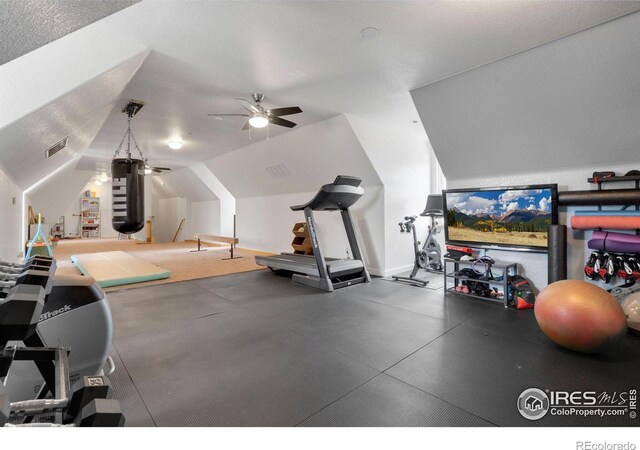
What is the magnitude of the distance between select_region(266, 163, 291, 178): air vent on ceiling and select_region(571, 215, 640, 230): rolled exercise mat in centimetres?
556

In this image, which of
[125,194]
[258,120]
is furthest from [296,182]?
[125,194]

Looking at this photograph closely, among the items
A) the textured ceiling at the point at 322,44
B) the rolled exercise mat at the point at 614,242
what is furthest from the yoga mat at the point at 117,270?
the rolled exercise mat at the point at 614,242

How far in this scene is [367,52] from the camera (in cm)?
324

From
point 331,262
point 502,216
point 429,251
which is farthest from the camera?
point 429,251

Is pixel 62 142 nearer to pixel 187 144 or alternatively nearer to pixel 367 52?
pixel 187 144

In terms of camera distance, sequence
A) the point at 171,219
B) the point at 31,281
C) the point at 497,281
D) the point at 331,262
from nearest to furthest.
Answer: the point at 31,281 → the point at 497,281 → the point at 331,262 → the point at 171,219

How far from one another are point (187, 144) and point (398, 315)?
21.2 ft

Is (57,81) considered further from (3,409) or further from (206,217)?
(206,217)

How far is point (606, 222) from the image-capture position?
318 centimetres

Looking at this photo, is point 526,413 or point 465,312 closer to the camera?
point 526,413

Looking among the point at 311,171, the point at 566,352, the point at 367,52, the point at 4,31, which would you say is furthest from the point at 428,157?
the point at 4,31

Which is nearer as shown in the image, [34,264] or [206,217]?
[34,264]

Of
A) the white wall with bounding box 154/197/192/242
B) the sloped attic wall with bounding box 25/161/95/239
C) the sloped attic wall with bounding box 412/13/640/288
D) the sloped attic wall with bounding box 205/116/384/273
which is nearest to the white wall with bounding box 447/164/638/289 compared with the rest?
the sloped attic wall with bounding box 412/13/640/288

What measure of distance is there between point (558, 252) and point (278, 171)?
5.84 meters
